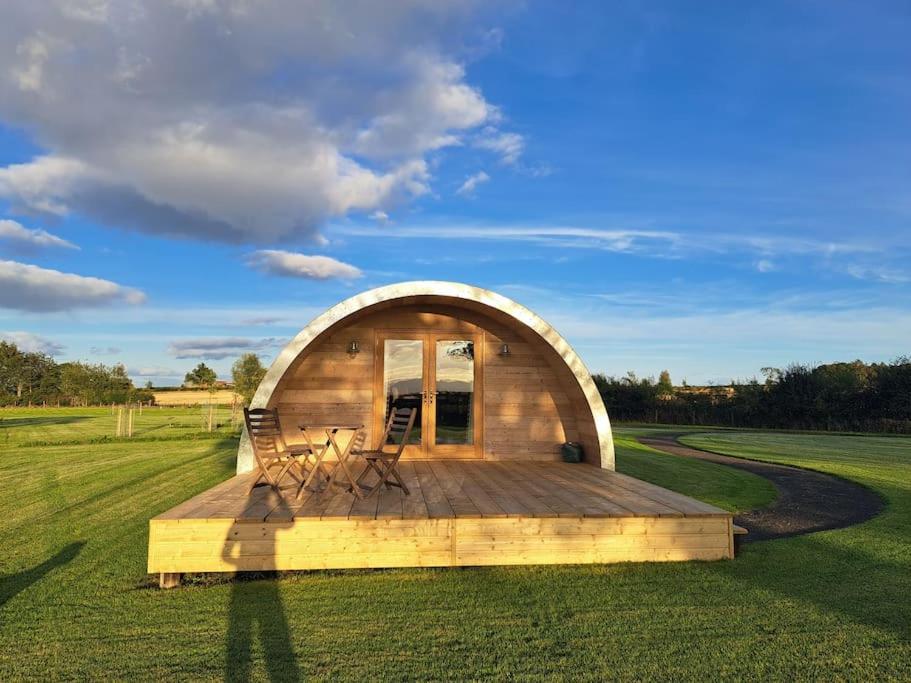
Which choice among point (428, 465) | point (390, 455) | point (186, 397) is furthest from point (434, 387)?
point (186, 397)

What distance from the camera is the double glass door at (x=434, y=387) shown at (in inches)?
294

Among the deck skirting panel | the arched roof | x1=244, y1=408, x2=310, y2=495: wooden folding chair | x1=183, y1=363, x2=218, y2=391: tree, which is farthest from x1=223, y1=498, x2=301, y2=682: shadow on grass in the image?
x1=183, y1=363, x2=218, y2=391: tree

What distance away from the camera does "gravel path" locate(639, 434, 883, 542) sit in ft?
16.9

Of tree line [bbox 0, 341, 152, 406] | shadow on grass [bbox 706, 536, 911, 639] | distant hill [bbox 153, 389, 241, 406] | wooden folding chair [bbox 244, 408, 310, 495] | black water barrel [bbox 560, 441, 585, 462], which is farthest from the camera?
distant hill [bbox 153, 389, 241, 406]

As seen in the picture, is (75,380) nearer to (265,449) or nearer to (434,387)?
(434,387)

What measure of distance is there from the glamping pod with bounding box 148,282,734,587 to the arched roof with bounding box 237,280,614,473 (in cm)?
2

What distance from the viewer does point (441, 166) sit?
38.6 ft

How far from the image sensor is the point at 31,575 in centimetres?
376

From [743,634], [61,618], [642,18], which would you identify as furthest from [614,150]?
[61,618]

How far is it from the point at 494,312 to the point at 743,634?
4597 mm

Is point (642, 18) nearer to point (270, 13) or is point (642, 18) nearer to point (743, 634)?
point (270, 13)

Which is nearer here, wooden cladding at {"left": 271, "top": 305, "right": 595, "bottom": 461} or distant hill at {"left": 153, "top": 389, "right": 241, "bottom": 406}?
wooden cladding at {"left": 271, "top": 305, "right": 595, "bottom": 461}

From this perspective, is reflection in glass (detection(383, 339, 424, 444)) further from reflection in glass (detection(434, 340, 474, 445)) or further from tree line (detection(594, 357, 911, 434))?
tree line (detection(594, 357, 911, 434))

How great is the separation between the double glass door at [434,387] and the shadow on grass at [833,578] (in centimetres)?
405
